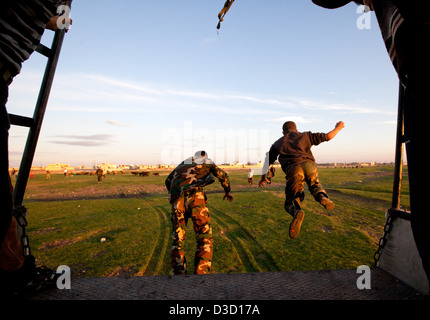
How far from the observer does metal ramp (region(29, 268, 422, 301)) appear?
4.83 ft

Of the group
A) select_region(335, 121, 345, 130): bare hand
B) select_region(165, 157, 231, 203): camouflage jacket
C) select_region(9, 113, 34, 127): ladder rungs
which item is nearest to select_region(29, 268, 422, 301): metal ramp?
select_region(9, 113, 34, 127): ladder rungs

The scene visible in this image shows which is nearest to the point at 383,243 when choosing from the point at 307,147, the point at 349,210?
the point at 307,147

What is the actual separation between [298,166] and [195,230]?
1902 millimetres

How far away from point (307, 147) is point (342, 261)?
3005mm

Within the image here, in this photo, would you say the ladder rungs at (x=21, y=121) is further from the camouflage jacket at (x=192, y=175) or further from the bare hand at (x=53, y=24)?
the camouflage jacket at (x=192, y=175)

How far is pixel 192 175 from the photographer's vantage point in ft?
13.2

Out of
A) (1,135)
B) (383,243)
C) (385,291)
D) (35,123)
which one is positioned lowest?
(385,291)

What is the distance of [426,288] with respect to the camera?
1490 mm

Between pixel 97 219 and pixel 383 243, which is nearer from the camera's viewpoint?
pixel 383 243

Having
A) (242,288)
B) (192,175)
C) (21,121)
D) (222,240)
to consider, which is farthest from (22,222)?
(222,240)

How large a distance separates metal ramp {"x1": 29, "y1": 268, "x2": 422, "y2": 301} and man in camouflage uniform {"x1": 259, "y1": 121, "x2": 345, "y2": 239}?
126 cm

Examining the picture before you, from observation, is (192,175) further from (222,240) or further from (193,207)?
(222,240)
